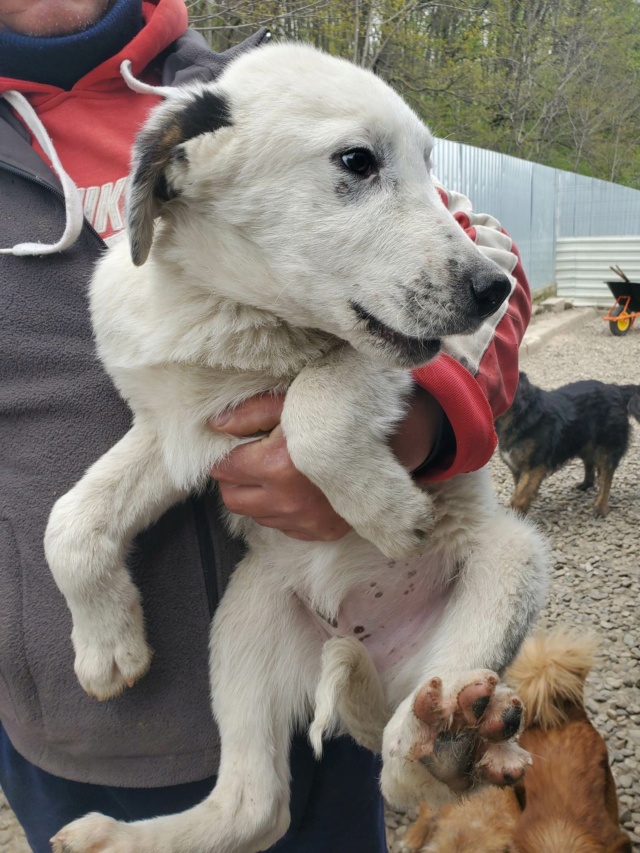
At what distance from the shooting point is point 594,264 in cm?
1612

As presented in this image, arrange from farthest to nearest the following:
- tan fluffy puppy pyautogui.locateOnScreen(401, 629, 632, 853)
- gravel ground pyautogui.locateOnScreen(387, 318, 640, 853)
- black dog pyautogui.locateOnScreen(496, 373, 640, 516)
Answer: black dog pyautogui.locateOnScreen(496, 373, 640, 516), gravel ground pyautogui.locateOnScreen(387, 318, 640, 853), tan fluffy puppy pyautogui.locateOnScreen(401, 629, 632, 853)

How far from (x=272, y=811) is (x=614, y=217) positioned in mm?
21035

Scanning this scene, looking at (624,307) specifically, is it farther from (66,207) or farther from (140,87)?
(66,207)

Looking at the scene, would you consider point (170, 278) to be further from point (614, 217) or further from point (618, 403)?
point (614, 217)

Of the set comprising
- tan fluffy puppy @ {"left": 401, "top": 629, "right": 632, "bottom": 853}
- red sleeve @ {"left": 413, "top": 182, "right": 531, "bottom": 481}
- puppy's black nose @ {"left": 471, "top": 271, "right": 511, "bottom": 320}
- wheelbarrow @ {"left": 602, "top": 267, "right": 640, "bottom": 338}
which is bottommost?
wheelbarrow @ {"left": 602, "top": 267, "right": 640, "bottom": 338}

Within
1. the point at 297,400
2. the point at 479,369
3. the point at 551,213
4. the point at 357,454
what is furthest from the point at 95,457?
the point at 551,213

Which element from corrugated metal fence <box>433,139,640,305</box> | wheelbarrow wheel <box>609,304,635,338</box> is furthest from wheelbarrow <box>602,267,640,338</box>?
corrugated metal fence <box>433,139,640,305</box>

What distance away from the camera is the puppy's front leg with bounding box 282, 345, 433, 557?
1.44 m

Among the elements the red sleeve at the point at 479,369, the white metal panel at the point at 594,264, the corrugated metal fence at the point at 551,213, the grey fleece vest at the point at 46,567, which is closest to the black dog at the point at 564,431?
the red sleeve at the point at 479,369

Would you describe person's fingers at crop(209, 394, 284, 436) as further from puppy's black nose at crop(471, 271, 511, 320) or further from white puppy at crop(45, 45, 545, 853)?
puppy's black nose at crop(471, 271, 511, 320)

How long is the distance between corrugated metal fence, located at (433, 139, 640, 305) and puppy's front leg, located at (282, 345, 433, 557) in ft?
31.8

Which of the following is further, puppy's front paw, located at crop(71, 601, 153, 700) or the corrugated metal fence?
the corrugated metal fence

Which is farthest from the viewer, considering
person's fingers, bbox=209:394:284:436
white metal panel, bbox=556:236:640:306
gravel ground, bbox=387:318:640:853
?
white metal panel, bbox=556:236:640:306

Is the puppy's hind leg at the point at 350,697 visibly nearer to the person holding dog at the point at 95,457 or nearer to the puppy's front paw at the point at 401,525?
the person holding dog at the point at 95,457
